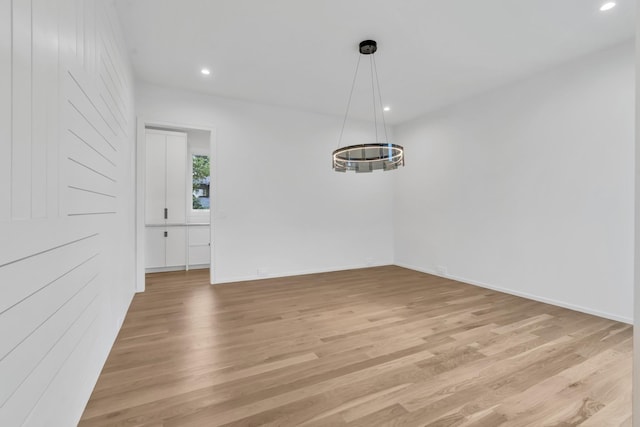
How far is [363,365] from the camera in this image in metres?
2.18

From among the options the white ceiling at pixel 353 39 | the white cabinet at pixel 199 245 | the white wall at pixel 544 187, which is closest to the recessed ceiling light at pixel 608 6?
the white ceiling at pixel 353 39

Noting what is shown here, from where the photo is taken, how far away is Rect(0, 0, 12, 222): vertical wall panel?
2.75 feet

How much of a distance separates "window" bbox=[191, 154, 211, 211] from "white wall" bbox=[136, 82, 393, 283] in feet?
7.32

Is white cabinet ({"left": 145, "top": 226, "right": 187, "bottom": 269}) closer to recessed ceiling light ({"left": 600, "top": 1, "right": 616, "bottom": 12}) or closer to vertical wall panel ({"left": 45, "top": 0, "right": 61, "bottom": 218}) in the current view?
vertical wall panel ({"left": 45, "top": 0, "right": 61, "bottom": 218})

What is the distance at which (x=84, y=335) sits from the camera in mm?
1656

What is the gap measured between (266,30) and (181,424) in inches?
131

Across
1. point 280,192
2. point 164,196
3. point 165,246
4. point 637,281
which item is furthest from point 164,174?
point 637,281

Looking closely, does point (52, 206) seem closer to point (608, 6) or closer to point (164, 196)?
point (608, 6)

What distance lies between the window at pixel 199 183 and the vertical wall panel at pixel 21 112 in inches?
225

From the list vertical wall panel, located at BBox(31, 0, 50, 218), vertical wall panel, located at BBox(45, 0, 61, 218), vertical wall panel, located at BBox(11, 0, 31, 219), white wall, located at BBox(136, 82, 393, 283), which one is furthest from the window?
vertical wall panel, located at BBox(11, 0, 31, 219)

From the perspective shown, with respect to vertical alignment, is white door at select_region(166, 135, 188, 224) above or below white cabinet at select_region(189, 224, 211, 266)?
above

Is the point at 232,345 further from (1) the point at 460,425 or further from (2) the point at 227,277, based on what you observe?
(2) the point at 227,277

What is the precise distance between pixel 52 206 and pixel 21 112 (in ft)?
1.38

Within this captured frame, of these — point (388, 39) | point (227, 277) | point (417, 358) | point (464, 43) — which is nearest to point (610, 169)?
point (464, 43)
